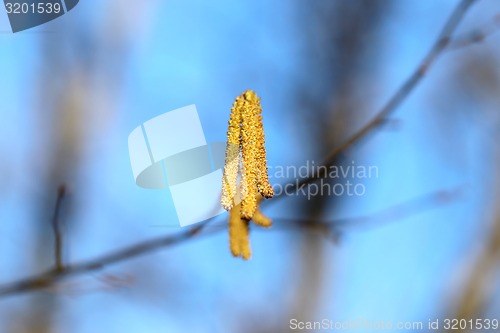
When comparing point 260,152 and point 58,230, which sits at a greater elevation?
point 260,152

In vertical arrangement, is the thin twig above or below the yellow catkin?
below

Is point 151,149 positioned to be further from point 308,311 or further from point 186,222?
point 308,311

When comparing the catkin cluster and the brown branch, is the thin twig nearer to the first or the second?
the brown branch

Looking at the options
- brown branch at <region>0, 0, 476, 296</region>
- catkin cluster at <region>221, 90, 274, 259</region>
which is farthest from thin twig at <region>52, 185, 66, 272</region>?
catkin cluster at <region>221, 90, 274, 259</region>

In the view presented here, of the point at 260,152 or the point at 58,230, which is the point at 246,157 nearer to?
the point at 260,152

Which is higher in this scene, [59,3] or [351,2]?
[59,3]

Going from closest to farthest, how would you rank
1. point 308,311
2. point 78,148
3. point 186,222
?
point 186,222 < point 78,148 < point 308,311

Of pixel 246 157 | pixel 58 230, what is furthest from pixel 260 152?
pixel 58 230

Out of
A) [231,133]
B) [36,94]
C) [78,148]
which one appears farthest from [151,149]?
[36,94]
